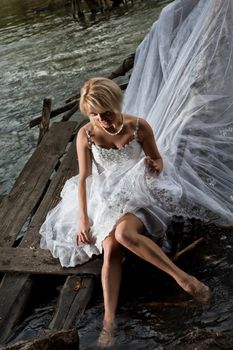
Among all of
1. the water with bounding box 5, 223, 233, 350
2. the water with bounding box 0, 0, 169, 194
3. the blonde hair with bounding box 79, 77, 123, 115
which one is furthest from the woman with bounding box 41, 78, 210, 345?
the water with bounding box 0, 0, 169, 194

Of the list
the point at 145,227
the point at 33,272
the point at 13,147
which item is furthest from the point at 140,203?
the point at 13,147

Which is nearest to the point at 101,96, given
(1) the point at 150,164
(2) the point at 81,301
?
(1) the point at 150,164

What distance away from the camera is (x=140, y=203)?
13.8 feet

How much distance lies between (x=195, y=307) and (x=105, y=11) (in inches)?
691

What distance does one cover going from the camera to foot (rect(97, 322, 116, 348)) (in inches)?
148

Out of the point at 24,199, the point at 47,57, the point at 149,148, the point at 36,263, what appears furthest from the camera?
the point at 47,57

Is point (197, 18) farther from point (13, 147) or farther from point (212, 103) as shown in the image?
point (13, 147)

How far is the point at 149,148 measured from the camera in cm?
439

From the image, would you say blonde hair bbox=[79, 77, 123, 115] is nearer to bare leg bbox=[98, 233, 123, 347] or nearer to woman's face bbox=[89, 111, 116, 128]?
woman's face bbox=[89, 111, 116, 128]

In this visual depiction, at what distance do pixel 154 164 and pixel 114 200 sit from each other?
17.7 inches

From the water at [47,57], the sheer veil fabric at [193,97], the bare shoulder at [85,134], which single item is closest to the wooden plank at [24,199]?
the water at [47,57]

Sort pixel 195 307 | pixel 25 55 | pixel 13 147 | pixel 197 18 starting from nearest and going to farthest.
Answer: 1. pixel 195 307
2. pixel 197 18
3. pixel 13 147
4. pixel 25 55

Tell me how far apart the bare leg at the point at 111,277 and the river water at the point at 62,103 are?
8cm

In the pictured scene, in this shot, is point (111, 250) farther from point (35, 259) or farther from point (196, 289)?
point (35, 259)
